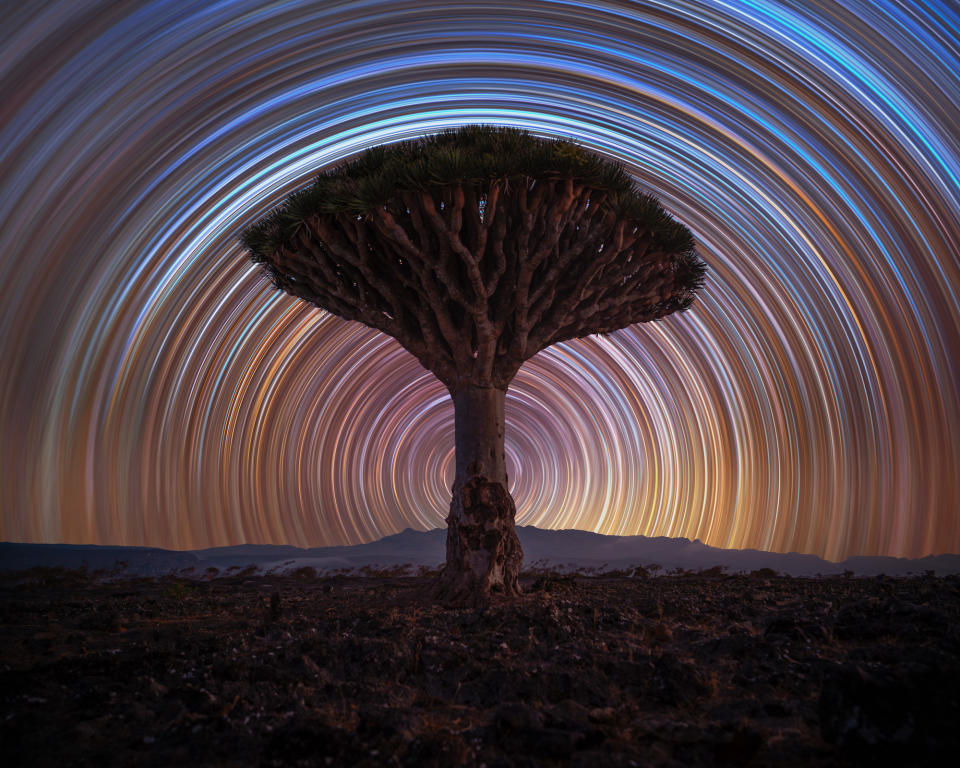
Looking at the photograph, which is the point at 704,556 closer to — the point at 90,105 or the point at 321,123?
the point at 321,123

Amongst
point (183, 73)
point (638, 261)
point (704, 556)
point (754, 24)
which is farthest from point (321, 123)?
point (704, 556)

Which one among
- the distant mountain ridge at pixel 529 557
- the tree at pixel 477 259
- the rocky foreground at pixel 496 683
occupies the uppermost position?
the tree at pixel 477 259

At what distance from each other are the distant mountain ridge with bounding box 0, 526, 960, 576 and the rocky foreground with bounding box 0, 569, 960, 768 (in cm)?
315

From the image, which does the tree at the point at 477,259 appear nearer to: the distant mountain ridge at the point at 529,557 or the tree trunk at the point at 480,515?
the tree trunk at the point at 480,515

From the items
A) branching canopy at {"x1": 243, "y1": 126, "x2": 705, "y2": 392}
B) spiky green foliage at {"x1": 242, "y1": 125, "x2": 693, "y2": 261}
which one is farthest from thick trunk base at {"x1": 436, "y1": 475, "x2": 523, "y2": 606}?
spiky green foliage at {"x1": 242, "y1": 125, "x2": 693, "y2": 261}

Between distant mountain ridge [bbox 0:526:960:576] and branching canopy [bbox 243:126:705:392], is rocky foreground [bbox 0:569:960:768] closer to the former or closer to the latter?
distant mountain ridge [bbox 0:526:960:576]

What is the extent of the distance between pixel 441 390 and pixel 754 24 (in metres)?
14.0

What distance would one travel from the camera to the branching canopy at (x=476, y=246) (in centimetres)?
700

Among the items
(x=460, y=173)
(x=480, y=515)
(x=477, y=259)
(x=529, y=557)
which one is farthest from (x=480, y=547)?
(x=529, y=557)

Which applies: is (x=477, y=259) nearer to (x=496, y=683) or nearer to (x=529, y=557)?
(x=496, y=683)

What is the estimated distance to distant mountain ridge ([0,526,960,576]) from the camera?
10359 mm

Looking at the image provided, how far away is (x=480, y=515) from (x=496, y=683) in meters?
3.55

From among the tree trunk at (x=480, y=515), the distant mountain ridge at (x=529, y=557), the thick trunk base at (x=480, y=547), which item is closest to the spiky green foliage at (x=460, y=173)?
the tree trunk at (x=480, y=515)

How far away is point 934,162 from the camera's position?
7.44 meters
